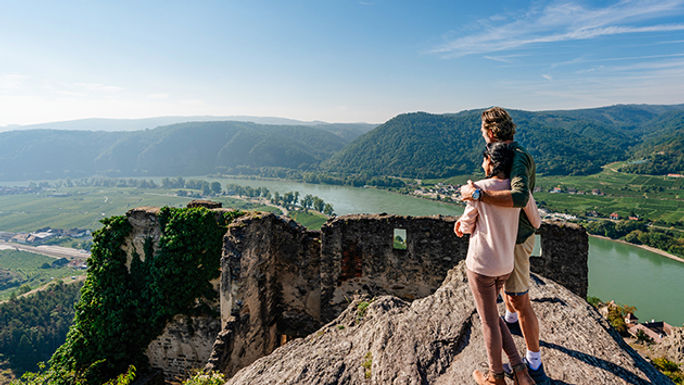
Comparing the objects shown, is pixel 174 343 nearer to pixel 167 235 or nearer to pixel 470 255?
pixel 167 235

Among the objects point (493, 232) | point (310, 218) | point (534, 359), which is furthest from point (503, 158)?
point (310, 218)

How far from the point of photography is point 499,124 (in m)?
2.72

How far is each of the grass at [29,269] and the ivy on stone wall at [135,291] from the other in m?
64.7

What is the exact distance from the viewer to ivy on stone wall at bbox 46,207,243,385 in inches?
334

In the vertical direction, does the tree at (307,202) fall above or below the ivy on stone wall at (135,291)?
below

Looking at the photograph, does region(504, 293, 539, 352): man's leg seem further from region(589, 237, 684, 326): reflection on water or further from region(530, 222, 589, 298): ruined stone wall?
region(589, 237, 684, 326): reflection on water

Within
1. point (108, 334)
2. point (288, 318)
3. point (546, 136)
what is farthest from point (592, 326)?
point (546, 136)

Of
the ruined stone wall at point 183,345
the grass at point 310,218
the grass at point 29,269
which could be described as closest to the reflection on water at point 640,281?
the ruined stone wall at point 183,345

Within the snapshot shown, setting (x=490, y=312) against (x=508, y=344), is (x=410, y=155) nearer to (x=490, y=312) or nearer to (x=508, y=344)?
(x=508, y=344)

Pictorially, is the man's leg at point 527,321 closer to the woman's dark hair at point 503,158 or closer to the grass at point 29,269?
the woman's dark hair at point 503,158

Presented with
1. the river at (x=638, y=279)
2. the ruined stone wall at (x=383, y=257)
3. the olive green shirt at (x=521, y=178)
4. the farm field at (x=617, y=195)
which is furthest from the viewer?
the farm field at (x=617, y=195)

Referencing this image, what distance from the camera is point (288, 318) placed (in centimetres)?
877

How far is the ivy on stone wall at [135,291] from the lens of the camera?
27.8 feet

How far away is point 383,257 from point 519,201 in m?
5.66
